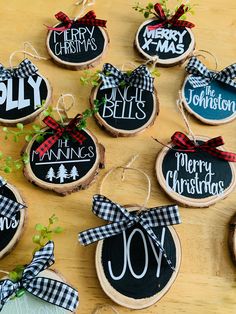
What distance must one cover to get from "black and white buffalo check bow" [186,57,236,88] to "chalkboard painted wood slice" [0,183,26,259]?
1.92ft

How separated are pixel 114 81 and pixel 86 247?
0.48 m

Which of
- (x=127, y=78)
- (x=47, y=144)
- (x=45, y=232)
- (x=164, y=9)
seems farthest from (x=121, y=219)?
(x=164, y=9)

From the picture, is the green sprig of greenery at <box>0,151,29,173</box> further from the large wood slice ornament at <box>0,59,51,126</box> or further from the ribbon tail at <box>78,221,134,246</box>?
the ribbon tail at <box>78,221,134,246</box>

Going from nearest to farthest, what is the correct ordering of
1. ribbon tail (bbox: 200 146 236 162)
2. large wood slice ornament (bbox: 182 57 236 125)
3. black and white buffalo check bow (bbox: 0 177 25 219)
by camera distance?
1. black and white buffalo check bow (bbox: 0 177 25 219)
2. ribbon tail (bbox: 200 146 236 162)
3. large wood slice ornament (bbox: 182 57 236 125)

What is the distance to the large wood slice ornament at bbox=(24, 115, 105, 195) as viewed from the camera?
99 cm

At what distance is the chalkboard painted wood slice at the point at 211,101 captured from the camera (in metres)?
1.11

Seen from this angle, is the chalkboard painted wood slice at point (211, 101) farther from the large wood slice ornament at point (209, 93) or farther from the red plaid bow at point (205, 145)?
the red plaid bow at point (205, 145)

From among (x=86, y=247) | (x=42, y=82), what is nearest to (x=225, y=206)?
(x=86, y=247)

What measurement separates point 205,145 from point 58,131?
1.24 feet

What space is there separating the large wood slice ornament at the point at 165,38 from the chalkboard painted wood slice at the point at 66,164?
1.18ft

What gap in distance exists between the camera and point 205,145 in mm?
1027

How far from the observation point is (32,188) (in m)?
1.00

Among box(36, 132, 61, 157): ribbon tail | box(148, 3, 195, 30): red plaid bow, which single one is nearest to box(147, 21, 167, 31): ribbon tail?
Result: box(148, 3, 195, 30): red plaid bow

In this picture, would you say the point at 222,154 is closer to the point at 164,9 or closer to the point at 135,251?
the point at 135,251
